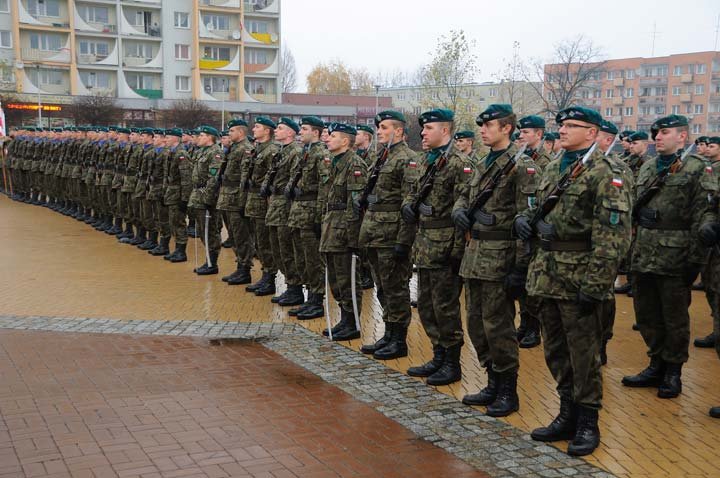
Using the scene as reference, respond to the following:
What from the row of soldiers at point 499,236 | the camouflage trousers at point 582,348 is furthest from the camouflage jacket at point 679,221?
the camouflage trousers at point 582,348

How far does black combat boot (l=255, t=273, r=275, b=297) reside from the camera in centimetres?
1029

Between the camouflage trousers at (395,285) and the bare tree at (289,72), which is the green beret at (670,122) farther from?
the bare tree at (289,72)

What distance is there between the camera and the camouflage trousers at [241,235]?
10898 millimetres

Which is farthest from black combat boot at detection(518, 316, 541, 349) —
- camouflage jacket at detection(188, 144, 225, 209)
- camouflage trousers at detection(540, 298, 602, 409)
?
camouflage jacket at detection(188, 144, 225, 209)

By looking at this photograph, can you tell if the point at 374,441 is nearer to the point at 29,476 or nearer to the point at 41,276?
the point at 29,476

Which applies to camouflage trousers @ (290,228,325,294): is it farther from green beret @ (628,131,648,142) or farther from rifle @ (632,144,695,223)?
green beret @ (628,131,648,142)

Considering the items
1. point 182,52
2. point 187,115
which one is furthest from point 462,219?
point 182,52

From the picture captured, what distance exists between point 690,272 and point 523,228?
191 cm

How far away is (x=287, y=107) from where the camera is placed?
53.5 metres

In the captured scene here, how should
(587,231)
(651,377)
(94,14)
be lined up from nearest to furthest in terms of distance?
1. (587,231)
2. (651,377)
3. (94,14)

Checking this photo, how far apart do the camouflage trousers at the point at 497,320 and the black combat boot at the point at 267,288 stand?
5101mm

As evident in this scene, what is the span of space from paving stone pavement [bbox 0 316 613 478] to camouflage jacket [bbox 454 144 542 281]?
3.70 ft

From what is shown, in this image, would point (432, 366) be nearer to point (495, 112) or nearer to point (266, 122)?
point (495, 112)

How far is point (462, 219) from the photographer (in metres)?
5.70
